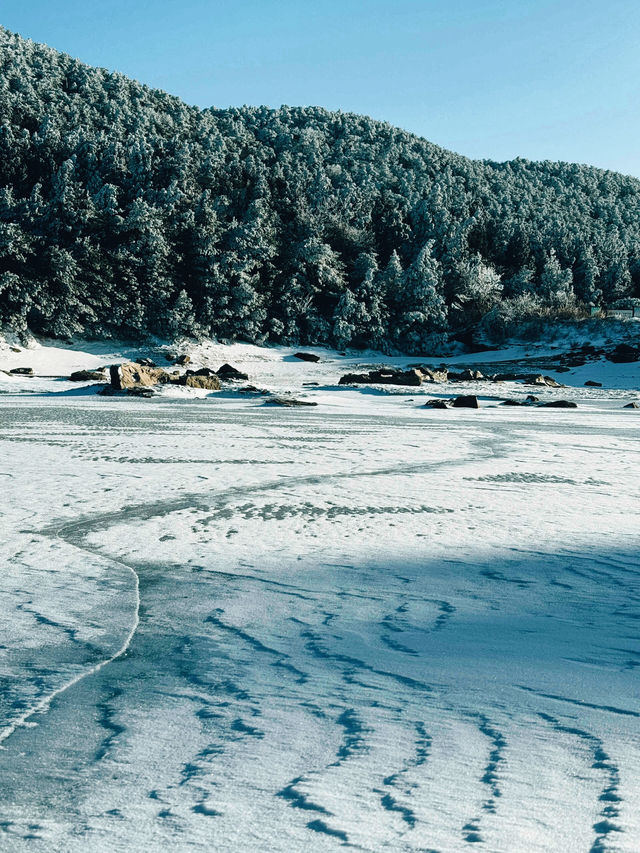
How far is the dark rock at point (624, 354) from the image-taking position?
32.5 metres

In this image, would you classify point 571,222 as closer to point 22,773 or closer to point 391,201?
point 391,201

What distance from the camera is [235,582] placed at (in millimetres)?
3133

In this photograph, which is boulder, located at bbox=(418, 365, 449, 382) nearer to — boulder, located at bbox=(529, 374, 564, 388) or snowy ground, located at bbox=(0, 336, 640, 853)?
boulder, located at bbox=(529, 374, 564, 388)

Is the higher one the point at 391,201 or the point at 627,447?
the point at 391,201

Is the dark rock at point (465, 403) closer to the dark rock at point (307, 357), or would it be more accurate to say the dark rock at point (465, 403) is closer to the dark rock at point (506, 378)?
the dark rock at point (506, 378)

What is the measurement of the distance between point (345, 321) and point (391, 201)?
17.8 meters

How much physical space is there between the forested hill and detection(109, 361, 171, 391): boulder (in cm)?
1842

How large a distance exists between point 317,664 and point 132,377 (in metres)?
19.5

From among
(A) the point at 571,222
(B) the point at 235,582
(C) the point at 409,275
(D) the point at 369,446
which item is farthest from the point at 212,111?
(B) the point at 235,582

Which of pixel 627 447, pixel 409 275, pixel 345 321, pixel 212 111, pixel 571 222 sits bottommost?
pixel 627 447

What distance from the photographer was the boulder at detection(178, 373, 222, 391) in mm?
21562

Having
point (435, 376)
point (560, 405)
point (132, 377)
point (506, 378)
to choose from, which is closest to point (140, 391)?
point (132, 377)

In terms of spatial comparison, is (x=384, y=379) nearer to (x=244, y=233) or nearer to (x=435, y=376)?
(x=435, y=376)

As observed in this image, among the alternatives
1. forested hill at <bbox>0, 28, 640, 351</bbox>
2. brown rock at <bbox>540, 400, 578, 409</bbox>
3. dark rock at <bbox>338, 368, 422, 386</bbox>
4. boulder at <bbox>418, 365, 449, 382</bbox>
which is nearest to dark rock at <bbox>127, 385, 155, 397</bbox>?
dark rock at <bbox>338, 368, 422, 386</bbox>
